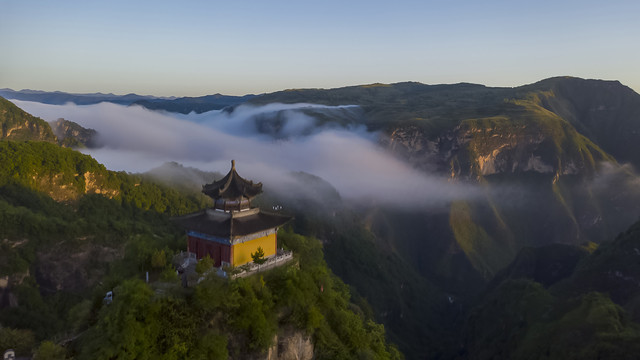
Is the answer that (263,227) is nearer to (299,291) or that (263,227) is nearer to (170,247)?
(299,291)

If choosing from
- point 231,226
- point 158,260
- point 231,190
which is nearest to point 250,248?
point 231,226

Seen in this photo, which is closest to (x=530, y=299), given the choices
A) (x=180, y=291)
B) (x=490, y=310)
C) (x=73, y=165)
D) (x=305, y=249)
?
(x=490, y=310)

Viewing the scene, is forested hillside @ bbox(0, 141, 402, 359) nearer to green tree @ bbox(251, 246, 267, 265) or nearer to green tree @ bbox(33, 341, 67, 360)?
green tree @ bbox(33, 341, 67, 360)

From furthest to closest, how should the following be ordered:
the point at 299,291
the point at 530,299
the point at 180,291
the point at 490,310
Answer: the point at 490,310 < the point at 530,299 < the point at 299,291 < the point at 180,291

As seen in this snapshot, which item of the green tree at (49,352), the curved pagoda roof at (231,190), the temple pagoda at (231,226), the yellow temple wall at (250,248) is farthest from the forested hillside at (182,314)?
the curved pagoda roof at (231,190)

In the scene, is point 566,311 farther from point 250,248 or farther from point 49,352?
point 49,352

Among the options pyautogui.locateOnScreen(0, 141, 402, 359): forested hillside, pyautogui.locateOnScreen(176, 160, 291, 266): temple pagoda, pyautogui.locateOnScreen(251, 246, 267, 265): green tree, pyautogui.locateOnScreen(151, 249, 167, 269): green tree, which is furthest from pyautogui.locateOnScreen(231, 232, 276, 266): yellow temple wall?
pyautogui.locateOnScreen(151, 249, 167, 269): green tree

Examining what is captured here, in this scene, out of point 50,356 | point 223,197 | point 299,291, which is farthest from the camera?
point 223,197
